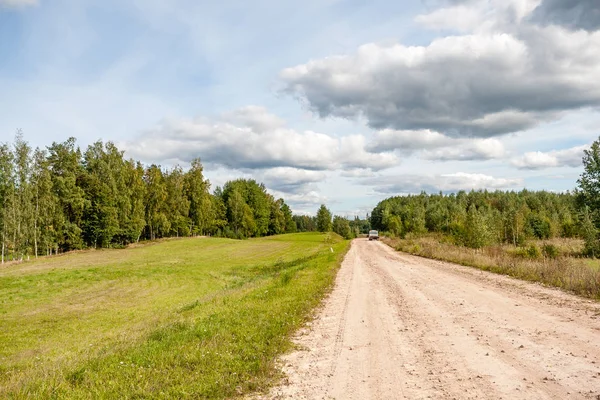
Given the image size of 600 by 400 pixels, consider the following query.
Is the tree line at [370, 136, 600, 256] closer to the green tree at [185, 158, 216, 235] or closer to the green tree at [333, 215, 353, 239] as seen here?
the green tree at [333, 215, 353, 239]

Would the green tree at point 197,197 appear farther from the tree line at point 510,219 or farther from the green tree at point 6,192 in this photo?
the tree line at point 510,219

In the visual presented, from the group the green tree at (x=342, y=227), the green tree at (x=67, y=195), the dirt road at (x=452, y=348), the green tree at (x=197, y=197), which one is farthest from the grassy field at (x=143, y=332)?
A: the green tree at (x=342, y=227)

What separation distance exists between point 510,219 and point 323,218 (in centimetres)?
7019

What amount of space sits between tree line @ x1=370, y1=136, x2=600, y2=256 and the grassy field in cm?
3013

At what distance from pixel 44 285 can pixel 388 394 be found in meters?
29.6

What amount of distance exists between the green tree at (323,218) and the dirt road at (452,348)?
403 ft

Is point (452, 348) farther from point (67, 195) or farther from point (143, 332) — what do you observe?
point (67, 195)

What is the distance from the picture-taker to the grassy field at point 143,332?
22.7ft

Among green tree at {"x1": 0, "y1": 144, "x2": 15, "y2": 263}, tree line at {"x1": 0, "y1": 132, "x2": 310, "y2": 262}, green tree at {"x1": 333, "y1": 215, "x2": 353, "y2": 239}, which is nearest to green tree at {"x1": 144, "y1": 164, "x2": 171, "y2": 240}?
tree line at {"x1": 0, "y1": 132, "x2": 310, "y2": 262}

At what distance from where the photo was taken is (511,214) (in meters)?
81.1

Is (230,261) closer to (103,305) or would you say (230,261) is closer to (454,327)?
(103,305)

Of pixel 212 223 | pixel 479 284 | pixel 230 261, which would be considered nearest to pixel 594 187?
pixel 479 284

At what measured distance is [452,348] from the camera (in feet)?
26.8

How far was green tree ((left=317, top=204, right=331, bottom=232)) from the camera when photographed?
137625 mm
